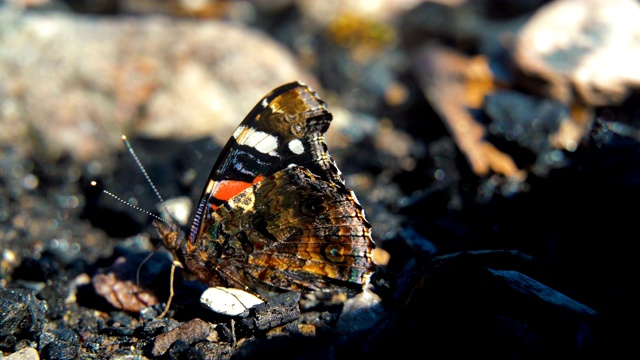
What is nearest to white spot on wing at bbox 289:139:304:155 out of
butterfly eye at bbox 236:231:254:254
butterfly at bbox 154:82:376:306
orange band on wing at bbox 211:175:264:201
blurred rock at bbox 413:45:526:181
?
butterfly at bbox 154:82:376:306

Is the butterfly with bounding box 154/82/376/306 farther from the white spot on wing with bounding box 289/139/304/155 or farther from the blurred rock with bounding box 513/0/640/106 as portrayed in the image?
the blurred rock with bounding box 513/0/640/106

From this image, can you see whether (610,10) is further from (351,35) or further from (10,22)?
(10,22)

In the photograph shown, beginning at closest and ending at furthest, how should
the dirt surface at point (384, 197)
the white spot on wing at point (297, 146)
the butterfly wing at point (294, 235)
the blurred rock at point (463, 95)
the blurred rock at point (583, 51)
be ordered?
the dirt surface at point (384, 197) → the butterfly wing at point (294, 235) → the white spot on wing at point (297, 146) → the blurred rock at point (463, 95) → the blurred rock at point (583, 51)

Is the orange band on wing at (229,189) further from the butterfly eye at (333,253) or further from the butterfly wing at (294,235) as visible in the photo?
the butterfly eye at (333,253)

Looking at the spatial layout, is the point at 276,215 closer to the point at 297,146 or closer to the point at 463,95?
the point at 297,146

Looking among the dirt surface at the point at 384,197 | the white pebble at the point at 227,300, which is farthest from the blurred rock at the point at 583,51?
the white pebble at the point at 227,300

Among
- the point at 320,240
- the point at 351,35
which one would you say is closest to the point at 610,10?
the point at 351,35
